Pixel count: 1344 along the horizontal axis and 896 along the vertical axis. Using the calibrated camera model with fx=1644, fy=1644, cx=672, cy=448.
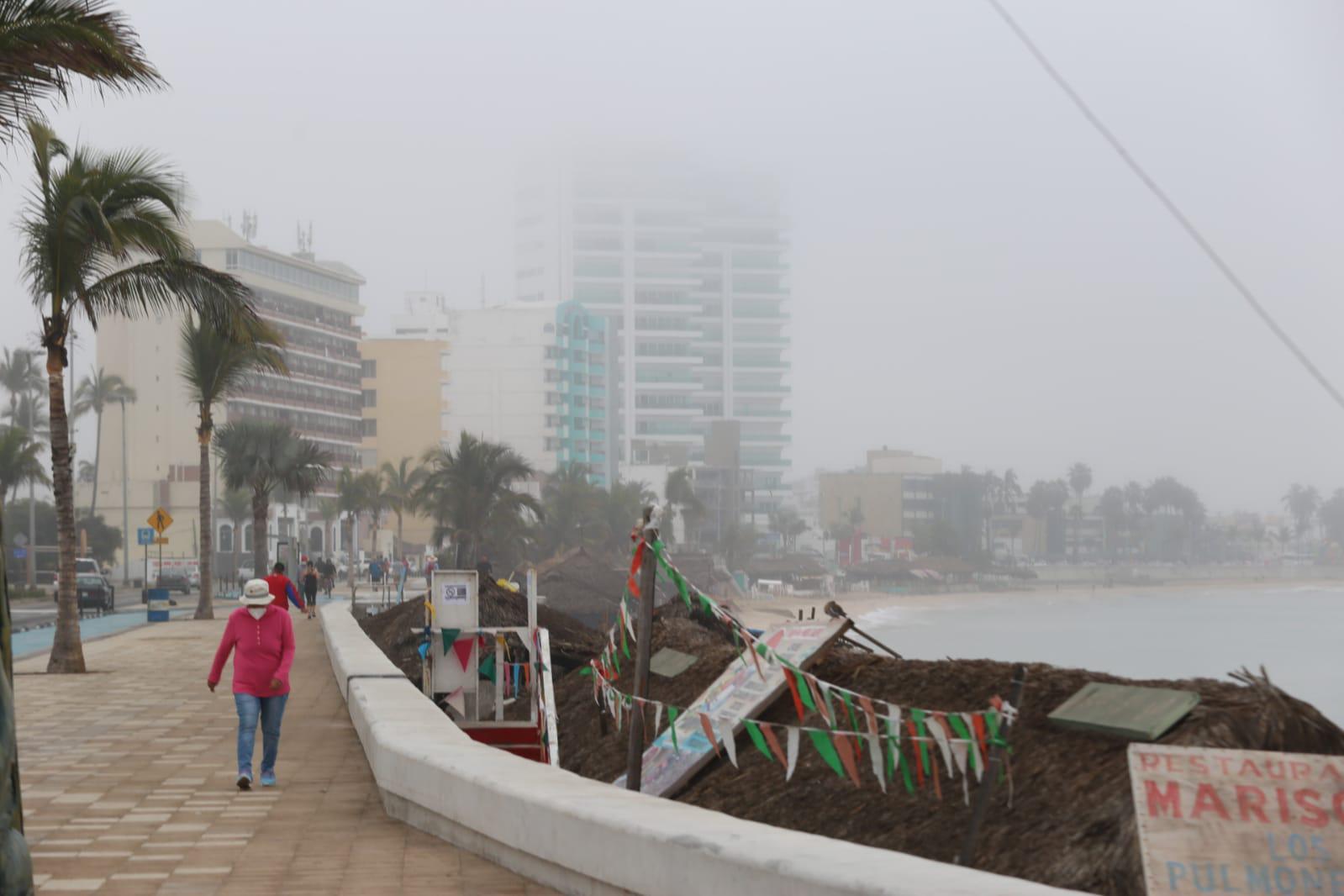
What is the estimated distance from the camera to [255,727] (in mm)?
10695

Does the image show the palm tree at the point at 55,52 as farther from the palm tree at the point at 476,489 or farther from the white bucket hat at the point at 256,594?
the palm tree at the point at 476,489

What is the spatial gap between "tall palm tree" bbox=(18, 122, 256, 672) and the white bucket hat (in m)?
12.5

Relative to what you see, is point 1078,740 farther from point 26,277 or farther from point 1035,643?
point 1035,643

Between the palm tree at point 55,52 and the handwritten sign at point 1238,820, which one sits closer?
the handwritten sign at point 1238,820

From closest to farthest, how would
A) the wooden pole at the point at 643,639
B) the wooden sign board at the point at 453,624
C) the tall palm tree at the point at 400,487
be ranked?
1. the wooden pole at the point at 643,639
2. the wooden sign board at the point at 453,624
3. the tall palm tree at the point at 400,487

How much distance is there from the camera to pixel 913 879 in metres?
4.78

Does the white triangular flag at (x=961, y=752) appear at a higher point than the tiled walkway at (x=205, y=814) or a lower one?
higher

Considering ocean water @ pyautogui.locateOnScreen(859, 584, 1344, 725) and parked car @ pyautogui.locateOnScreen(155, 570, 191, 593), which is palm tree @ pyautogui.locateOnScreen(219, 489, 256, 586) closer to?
parked car @ pyautogui.locateOnScreen(155, 570, 191, 593)

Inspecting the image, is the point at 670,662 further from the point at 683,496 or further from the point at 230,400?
the point at 683,496

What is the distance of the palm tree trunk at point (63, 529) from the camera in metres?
23.3

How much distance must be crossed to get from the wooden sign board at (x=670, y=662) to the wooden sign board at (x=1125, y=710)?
605 cm

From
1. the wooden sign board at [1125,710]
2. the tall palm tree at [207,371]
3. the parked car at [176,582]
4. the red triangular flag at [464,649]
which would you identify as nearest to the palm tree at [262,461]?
the tall palm tree at [207,371]

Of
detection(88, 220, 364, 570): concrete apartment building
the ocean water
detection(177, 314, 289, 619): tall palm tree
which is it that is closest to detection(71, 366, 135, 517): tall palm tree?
detection(88, 220, 364, 570): concrete apartment building

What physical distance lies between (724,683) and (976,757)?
4791 mm
